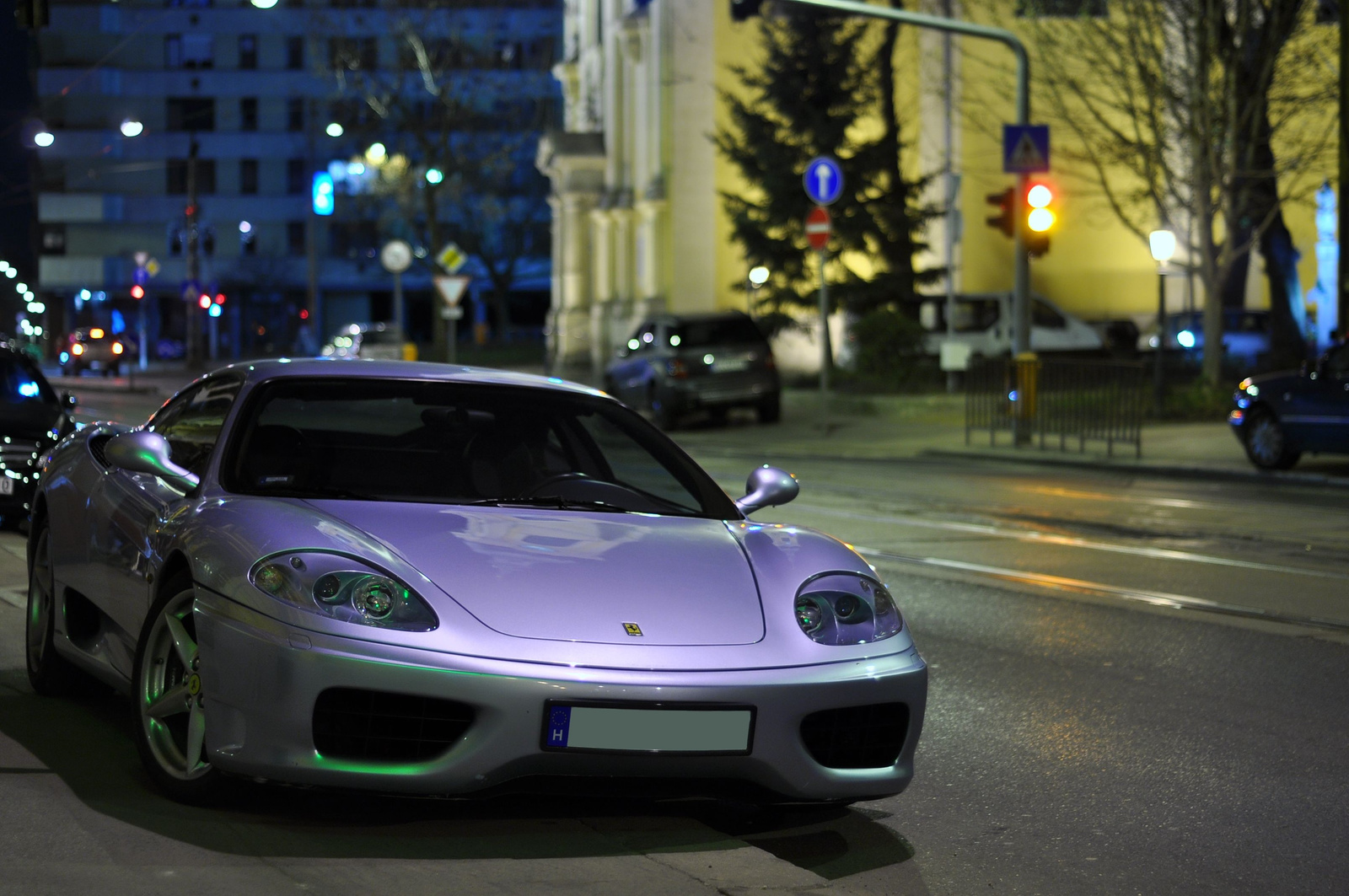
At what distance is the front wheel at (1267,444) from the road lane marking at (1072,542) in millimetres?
6277

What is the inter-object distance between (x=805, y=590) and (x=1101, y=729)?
194 cm

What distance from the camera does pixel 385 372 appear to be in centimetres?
585

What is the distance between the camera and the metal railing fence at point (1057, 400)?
21.2 meters

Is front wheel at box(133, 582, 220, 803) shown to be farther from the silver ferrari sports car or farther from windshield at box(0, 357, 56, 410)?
windshield at box(0, 357, 56, 410)

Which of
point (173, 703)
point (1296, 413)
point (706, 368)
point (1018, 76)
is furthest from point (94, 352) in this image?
point (173, 703)

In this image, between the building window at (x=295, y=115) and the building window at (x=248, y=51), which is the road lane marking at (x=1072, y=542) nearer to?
the building window at (x=295, y=115)

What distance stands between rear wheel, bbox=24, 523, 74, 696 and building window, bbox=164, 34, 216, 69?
276 ft

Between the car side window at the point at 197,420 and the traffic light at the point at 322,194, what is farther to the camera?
the traffic light at the point at 322,194

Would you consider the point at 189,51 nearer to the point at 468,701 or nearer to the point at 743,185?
the point at 743,185

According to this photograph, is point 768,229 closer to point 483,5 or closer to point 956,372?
point 956,372

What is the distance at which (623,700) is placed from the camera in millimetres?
4344

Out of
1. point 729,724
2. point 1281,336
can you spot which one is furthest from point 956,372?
point 729,724

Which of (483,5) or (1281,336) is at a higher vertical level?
(483,5)

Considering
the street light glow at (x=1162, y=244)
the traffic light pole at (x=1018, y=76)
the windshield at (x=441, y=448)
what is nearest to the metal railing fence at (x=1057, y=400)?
the traffic light pole at (x=1018, y=76)
